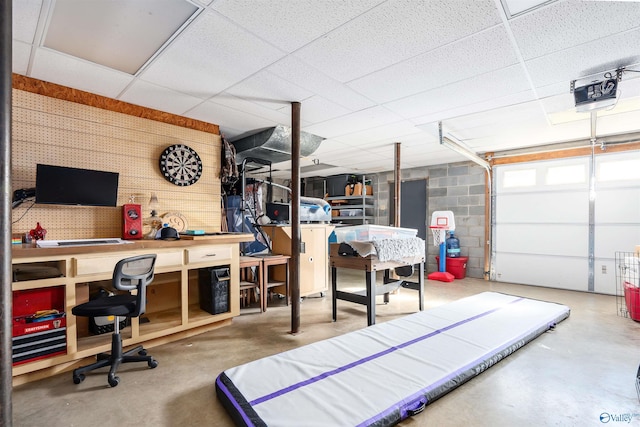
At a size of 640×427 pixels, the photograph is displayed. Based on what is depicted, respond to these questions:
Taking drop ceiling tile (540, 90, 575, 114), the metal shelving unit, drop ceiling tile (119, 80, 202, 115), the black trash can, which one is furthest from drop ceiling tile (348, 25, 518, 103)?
the metal shelving unit

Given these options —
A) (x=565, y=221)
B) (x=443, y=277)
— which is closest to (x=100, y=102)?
(x=443, y=277)

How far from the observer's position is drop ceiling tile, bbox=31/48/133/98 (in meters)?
2.52

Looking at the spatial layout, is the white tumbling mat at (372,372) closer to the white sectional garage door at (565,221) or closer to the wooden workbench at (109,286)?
the wooden workbench at (109,286)

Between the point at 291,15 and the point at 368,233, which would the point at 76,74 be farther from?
the point at 368,233

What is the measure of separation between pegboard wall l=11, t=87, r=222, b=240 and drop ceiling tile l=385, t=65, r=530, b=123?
8.69 feet

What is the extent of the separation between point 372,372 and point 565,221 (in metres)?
5.53

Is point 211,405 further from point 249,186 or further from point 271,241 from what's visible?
point 249,186

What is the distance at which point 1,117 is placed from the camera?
1271 mm

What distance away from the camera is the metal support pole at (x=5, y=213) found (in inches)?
49.7

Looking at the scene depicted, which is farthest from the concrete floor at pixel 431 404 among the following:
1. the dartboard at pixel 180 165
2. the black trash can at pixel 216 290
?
the dartboard at pixel 180 165

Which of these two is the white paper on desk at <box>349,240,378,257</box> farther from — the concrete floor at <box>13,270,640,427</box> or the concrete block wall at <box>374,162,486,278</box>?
the concrete block wall at <box>374,162,486,278</box>

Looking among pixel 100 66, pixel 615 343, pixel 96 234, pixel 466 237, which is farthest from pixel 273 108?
pixel 466 237

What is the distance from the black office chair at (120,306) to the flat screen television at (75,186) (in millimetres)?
1039

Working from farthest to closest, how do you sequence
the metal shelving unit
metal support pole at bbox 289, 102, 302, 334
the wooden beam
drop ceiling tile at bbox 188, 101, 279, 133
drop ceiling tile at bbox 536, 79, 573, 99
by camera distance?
1. the metal shelving unit
2. drop ceiling tile at bbox 188, 101, 279, 133
3. metal support pole at bbox 289, 102, 302, 334
4. drop ceiling tile at bbox 536, 79, 573, 99
5. the wooden beam
